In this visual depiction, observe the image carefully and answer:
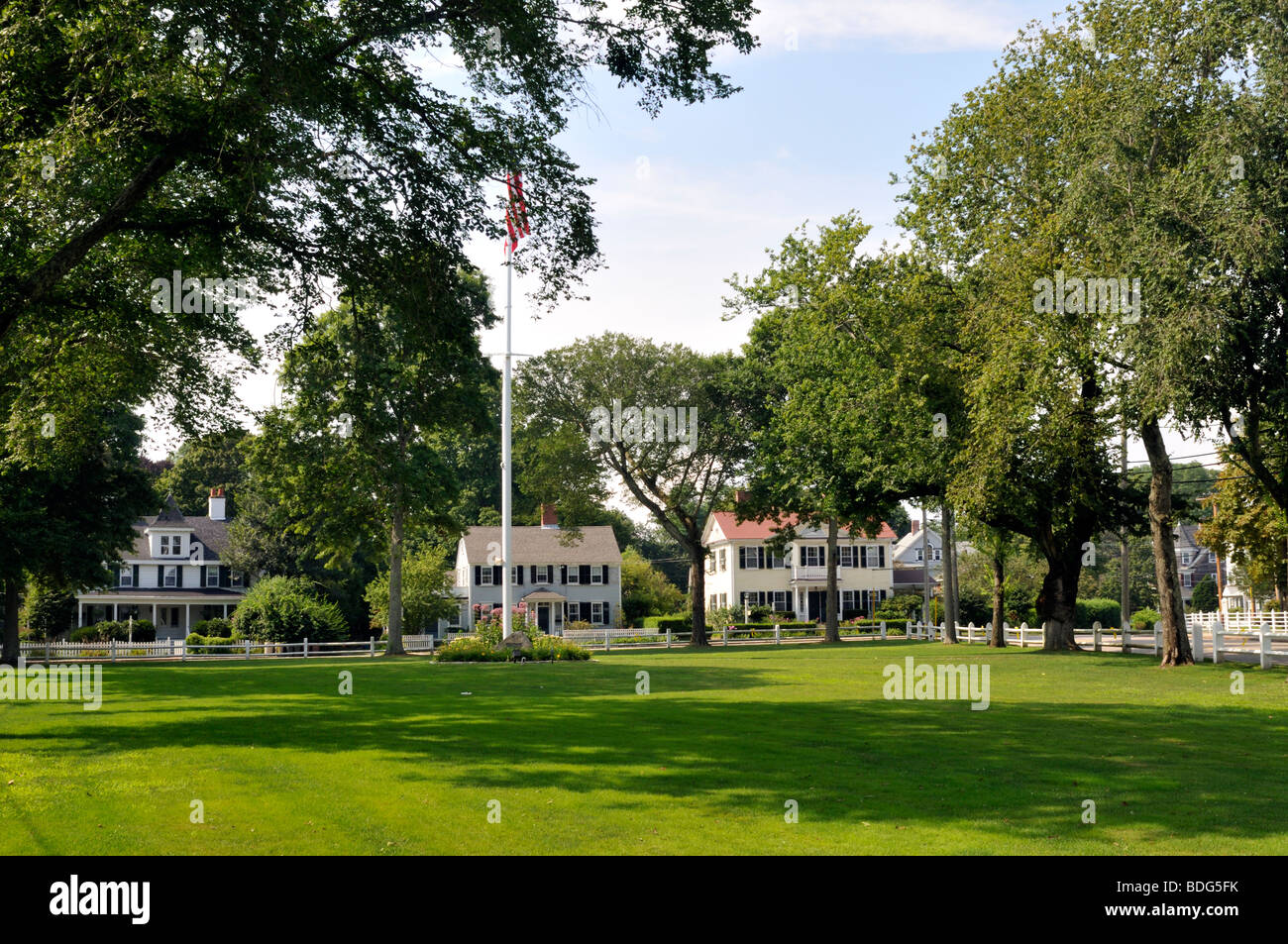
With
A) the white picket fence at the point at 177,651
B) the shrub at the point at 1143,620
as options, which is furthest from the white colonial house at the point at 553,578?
the shrub at the point at 1143,620

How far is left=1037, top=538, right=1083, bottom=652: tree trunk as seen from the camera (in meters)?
37.9

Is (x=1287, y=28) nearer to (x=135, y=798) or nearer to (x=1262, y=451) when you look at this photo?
(x=1262, y=451)

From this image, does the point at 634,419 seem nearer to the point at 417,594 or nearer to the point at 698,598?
the point at 698,598

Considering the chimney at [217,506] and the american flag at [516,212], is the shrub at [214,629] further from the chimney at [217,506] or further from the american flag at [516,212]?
the american flag at [516,212]

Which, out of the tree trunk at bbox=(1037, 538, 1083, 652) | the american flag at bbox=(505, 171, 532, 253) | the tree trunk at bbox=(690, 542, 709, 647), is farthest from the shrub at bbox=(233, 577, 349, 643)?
the american flag at bbox=(505, 171, 532, 253)

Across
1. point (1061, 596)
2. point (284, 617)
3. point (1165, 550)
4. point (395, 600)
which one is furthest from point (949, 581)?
point (284, 617)

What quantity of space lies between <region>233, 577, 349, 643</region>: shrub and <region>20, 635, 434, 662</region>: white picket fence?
63cm

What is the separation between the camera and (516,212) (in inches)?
719

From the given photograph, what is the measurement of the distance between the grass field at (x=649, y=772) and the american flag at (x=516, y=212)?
8.79 m

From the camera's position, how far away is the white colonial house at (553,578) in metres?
72.5

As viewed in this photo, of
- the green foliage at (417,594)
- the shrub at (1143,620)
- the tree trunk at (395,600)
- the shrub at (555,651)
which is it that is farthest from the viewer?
the shrub at (1143,620)

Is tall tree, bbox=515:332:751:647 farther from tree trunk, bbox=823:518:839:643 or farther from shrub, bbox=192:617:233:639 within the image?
shrub, bbox=192:617:233:639
